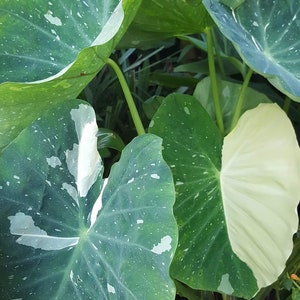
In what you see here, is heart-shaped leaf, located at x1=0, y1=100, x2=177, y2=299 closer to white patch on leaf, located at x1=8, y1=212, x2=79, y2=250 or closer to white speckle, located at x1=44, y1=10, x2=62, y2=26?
white patch on leaf, located at x1=8, y1=212, x2=79, y2=250

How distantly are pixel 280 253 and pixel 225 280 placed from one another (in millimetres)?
84

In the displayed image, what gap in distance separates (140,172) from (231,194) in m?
0.17

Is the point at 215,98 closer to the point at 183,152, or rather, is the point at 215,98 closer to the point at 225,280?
the point at 183,152

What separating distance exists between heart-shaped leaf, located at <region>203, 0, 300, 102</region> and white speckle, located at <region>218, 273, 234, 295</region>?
28 centimetres

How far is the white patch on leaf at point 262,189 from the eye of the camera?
765 millimetres

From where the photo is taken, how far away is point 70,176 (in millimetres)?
773

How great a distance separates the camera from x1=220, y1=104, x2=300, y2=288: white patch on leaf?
0.76 metres

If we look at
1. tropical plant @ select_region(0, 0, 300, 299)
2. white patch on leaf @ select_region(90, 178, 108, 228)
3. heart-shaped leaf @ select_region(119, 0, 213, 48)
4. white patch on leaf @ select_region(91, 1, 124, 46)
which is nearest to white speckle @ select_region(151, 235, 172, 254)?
tropical plant @ select_region(0, 0, 300, 299)

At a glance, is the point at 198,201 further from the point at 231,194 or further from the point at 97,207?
the point at 97,207

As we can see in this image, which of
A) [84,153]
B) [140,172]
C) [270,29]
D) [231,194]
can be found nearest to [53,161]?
[84,153]

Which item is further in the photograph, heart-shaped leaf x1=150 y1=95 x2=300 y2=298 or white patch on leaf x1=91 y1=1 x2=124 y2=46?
heart-shaped leaf x1=150 y1=95 x2=300 y2=298

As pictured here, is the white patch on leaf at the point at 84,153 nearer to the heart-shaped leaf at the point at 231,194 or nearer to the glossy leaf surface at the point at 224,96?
the heart-shaped leaf at the point at 231,194

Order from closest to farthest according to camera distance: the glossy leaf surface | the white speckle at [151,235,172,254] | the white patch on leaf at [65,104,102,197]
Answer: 1. the white speckle at [151,235,172,254]
2. the white patch on leaf at [65,104,102,197]
3. the glossy leaf surface

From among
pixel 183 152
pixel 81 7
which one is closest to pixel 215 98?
pixel 183 152
